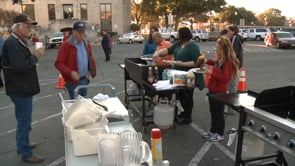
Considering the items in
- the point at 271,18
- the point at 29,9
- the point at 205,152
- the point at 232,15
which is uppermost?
the point at 271,18

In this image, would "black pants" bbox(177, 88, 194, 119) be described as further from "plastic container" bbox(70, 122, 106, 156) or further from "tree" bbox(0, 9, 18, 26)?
"tree" bbox(0, 9, 18, 26)

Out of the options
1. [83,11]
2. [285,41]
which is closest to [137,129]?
[285,41]

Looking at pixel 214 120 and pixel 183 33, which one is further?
pixel 183 33

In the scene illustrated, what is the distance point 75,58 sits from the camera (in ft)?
14.5

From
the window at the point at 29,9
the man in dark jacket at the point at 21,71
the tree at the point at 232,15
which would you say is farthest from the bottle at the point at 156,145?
the tree at the point at 232,15

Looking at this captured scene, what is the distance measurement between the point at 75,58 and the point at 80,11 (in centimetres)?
4569

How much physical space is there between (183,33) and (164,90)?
125 centimetres

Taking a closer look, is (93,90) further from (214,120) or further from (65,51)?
(214,120)

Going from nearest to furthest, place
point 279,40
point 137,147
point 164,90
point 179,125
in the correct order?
point 137,147, point 164,90, point 179,125, point 279,40

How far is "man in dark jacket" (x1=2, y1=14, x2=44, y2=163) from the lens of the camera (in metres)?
3.41

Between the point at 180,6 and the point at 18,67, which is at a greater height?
the point at 180,6

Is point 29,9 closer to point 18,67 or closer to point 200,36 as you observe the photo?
point 200,36

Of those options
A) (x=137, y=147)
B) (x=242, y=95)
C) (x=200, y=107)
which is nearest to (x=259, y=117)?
(x=242, y=95)

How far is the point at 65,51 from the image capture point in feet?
14.4
